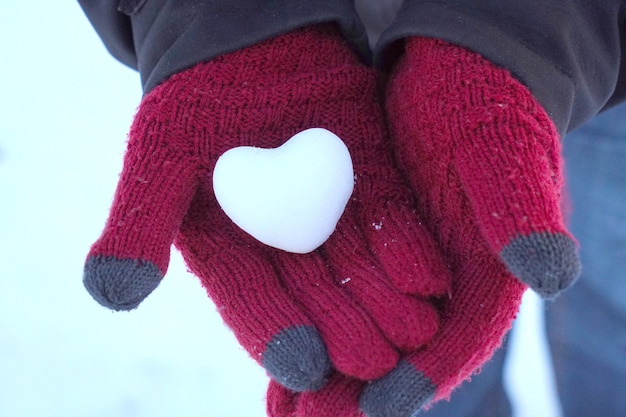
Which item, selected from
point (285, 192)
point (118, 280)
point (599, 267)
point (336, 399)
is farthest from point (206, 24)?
point (599, 267)

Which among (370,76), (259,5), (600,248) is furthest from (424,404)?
(600,248)

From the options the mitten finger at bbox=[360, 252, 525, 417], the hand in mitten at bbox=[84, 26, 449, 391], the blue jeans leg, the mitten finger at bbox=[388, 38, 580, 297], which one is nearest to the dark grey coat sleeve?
the hand in mitten at bbox=[84, 26, 449, 391]

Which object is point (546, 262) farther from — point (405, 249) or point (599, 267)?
point (599, 267)

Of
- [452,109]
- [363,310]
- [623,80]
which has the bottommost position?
[623,80]

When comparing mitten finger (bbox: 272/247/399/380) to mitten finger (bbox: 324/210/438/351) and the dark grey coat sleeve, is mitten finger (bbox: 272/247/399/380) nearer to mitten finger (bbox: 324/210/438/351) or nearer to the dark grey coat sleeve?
mitten finger (bbox: 324/210/438/351)

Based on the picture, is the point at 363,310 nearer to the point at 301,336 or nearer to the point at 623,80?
the point at 301,336

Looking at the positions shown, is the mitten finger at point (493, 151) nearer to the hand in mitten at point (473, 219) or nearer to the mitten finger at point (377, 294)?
the hand in mitten at point (473, 219)
